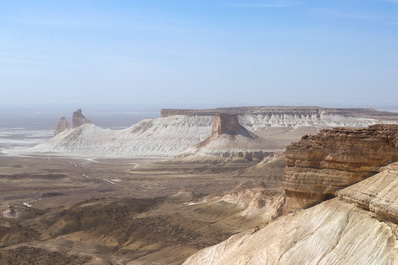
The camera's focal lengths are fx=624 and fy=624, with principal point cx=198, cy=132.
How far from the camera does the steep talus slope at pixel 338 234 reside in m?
19.5

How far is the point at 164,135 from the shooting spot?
459 feet

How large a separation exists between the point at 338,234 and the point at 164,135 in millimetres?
119558

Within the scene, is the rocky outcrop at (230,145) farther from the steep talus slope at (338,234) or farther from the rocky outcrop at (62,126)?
the steep talus slope at (338,234)

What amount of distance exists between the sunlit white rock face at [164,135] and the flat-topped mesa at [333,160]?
94777 millimetres

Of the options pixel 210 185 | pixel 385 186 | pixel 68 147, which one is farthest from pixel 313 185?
pixel 68 147

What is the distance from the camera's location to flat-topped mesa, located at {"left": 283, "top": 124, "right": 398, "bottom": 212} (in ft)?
74.2

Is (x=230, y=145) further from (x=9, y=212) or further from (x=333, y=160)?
(x=333, y=160)

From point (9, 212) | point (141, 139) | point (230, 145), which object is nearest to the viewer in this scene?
point (9, 212)

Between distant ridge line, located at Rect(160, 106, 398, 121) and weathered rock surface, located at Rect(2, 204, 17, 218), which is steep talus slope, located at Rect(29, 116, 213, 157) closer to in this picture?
distant ridge line, located at Rect(160, 106, 398, 121)

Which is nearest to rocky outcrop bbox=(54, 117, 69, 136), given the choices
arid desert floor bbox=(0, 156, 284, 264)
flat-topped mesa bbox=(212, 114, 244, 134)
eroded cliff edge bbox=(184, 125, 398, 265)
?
flat-topped mesa bbox=(212, 114, 244, 134)

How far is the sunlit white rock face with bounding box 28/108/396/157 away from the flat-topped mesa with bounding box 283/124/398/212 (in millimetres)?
94777

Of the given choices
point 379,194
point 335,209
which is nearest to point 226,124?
point 335,209

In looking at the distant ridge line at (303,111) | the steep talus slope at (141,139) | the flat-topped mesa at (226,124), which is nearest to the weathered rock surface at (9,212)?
the flat-topped mesa at (226,124)

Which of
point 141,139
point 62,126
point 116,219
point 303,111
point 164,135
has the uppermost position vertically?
point 303,111
